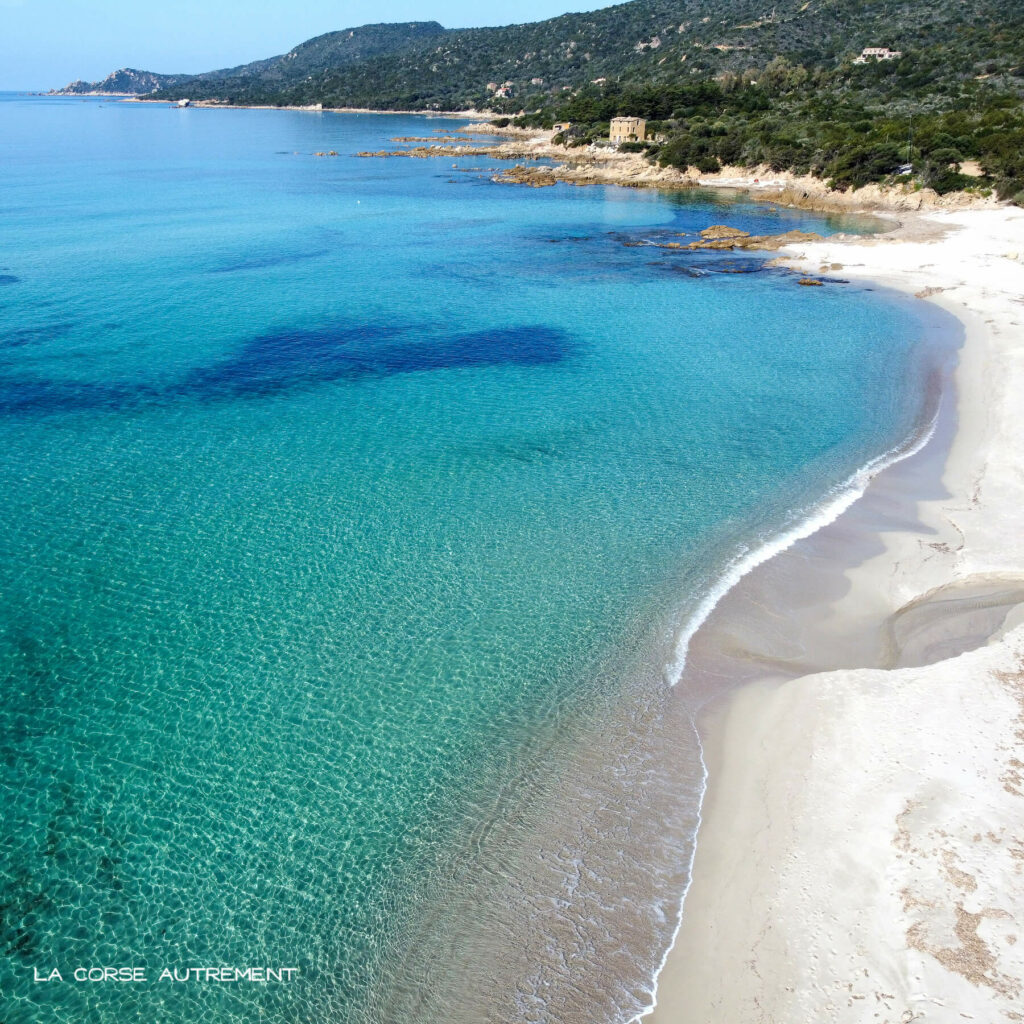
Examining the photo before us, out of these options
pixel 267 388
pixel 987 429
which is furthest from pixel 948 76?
pixel 267 388

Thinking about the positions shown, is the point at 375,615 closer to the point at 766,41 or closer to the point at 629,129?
the point at 629,129

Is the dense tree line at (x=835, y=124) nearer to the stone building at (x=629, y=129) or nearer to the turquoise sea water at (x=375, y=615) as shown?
the stone building at (x=629, y=129)

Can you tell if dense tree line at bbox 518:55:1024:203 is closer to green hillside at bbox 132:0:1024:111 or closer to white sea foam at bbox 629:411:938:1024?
green hillside at bbox 132:0:1024:111

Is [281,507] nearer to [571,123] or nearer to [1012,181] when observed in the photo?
[1012,181]

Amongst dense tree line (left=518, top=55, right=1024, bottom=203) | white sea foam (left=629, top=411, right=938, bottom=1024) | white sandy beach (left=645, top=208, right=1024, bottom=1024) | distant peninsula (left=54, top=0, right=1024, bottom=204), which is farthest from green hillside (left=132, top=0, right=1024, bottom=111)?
white sandy beach (left=645, top=208, right=1024, bottom=1024)

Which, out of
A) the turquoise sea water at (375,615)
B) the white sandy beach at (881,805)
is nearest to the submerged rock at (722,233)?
the turquoise sea water at (375,615)

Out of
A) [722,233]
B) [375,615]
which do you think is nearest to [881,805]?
[375,615]
